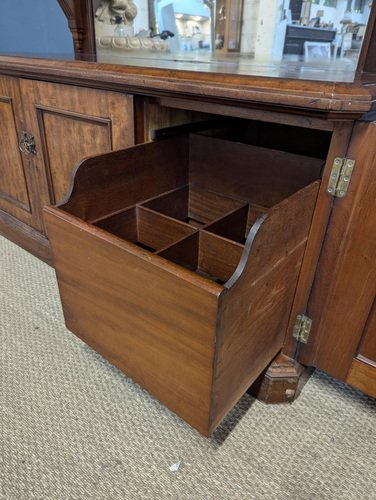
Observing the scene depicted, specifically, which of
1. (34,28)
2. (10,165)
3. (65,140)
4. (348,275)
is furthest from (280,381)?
(34,28)

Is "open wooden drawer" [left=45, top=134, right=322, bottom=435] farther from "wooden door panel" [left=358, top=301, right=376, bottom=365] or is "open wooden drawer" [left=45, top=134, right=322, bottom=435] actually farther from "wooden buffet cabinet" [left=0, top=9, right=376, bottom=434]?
"wooden door panel" [left=358, top=301, right=376, bottom=365]

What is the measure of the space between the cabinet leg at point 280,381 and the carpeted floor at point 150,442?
0.03 meters

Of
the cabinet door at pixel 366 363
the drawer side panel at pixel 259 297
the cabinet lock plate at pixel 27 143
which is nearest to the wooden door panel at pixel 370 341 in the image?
the cabinet door at pixel 366 363

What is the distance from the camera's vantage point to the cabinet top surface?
0.44 metres

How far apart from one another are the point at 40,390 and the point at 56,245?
373 mm

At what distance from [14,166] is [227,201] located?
75 centimetres

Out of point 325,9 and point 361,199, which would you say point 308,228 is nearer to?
point 361,199

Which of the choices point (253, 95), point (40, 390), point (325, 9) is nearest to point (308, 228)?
point (253, 95)

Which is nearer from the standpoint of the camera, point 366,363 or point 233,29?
point 366,363

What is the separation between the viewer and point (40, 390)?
793mm

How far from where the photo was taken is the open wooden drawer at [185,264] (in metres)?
0.48

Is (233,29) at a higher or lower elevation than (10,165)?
higher

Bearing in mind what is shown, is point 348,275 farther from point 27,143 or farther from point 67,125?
point 27,143

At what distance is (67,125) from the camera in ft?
2.94
